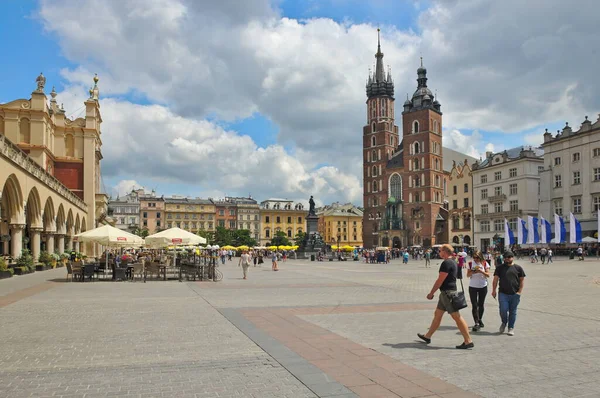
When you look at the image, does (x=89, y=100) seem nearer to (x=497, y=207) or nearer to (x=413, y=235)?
(x=497, y=207)

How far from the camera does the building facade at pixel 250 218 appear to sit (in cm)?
14075

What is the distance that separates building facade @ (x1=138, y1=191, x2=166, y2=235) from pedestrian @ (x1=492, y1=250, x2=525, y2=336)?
12582cm

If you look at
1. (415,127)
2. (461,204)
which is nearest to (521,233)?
(461,204)

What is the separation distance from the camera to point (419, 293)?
56.7 ft

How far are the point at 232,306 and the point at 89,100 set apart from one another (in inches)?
1824

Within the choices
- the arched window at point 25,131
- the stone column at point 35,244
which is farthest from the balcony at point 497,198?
the stone column at point 35,244

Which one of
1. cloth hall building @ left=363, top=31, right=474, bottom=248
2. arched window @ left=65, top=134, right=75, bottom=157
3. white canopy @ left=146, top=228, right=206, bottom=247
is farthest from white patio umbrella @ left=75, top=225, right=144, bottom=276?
cloth hall building @ left=363, top=31, right=474, bottom=248

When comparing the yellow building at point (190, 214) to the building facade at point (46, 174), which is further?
the yellow building at point (190, 214)

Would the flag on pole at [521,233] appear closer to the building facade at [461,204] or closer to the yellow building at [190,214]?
the building facade at [461,204]

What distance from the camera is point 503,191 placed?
74.1 meters

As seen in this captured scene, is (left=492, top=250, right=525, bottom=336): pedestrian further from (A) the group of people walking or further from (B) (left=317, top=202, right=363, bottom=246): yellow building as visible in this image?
(B) (left=317, top=202, right=363, bottom=246): yellow building

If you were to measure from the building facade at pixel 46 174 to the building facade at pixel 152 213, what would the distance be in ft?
236

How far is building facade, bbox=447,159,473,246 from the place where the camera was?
83562mm

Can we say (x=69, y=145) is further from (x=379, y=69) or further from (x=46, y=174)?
(x=379, y=69)
